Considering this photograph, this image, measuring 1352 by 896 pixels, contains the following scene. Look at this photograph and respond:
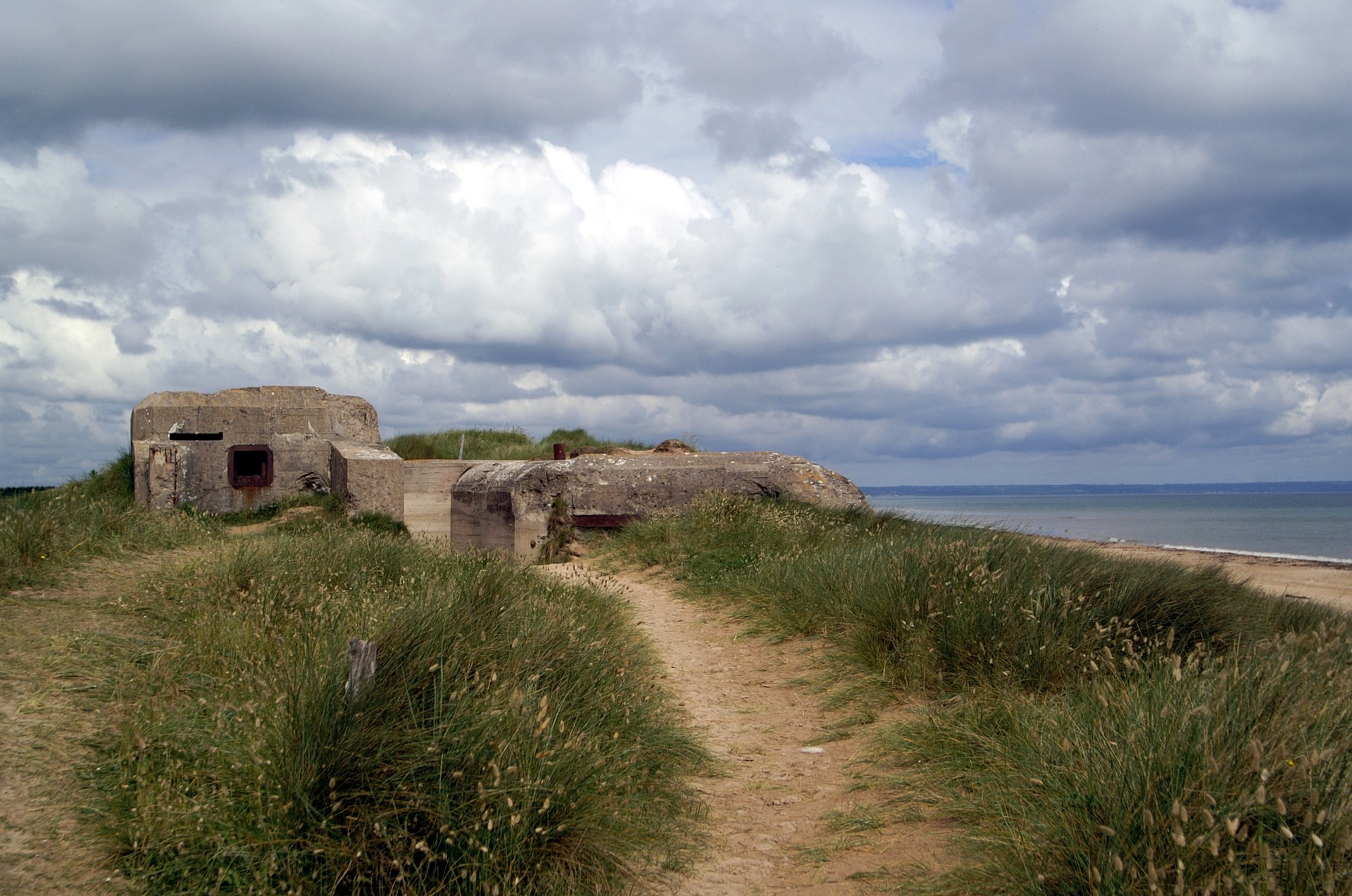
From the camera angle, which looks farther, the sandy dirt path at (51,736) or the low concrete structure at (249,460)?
the low concrete structure at (249,460)

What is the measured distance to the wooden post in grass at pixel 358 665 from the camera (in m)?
3.27

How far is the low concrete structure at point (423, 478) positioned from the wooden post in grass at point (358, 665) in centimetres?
706

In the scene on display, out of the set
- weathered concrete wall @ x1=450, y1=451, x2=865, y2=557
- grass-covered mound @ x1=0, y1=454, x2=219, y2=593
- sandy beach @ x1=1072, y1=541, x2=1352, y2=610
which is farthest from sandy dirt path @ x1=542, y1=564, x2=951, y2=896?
sandy beach @ x1=1072, y1=541, x2=1352, y2=610

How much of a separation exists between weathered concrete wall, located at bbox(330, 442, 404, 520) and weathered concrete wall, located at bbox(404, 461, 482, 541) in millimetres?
493

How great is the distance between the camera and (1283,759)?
111 inches

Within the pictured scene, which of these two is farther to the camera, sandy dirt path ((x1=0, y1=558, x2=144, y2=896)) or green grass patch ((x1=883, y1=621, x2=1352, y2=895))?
sandy dirt path ((x1=0, y1=558, x2=144, y2=896))

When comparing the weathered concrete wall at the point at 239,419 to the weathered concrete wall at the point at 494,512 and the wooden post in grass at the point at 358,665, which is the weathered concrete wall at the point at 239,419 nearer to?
the weathered concrete wall at the point at 494,512

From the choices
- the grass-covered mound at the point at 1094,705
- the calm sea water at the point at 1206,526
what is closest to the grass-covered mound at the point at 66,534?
the grass-covered mound at the point at 1094,705

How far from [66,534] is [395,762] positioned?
464cm

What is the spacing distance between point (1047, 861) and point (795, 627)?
3897 mm

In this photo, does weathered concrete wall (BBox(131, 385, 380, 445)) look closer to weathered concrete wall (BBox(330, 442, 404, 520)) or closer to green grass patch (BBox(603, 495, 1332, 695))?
weathered concrete wall (BBox(330, 442, 404, 520))

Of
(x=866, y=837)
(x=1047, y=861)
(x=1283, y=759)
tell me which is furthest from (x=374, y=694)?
(x=1283, y=759)

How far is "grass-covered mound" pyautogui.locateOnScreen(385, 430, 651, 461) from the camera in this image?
17734mm

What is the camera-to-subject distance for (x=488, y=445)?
61.5 ft
